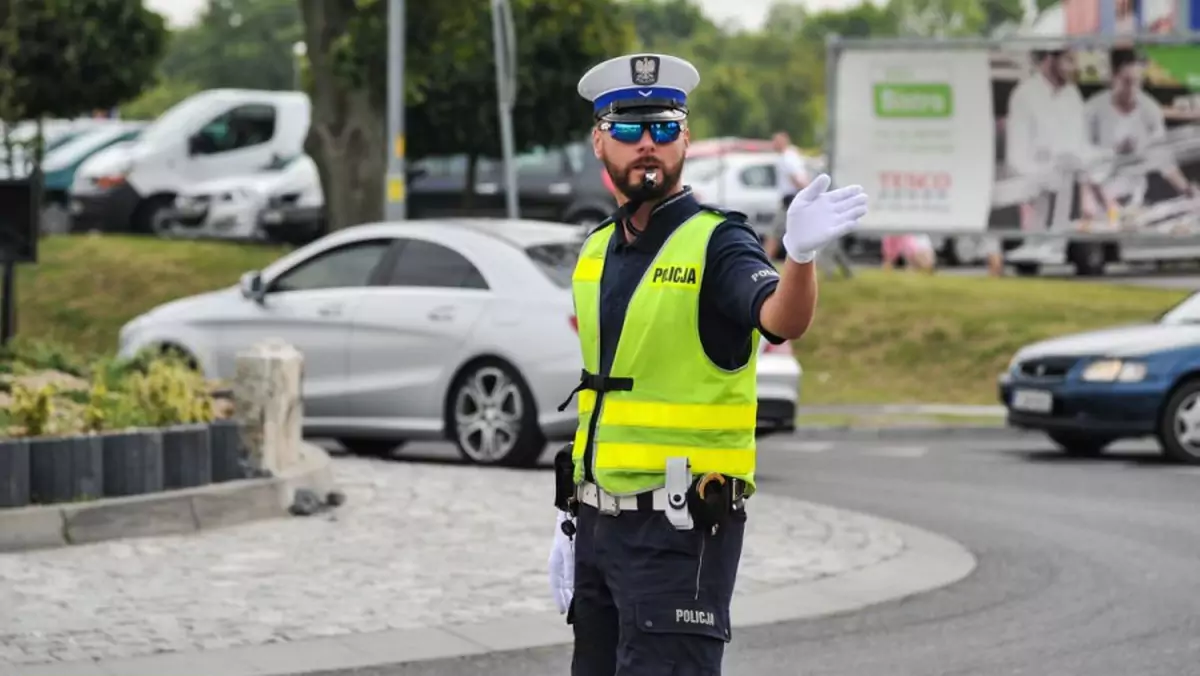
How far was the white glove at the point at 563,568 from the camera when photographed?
5.79 metres

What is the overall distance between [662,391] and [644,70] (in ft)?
2.32

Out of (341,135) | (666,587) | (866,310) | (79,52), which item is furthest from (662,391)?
(79,52)

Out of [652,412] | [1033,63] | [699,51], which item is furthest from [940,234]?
[699,51]

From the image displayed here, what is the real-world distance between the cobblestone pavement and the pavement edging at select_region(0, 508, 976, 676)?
13 cm

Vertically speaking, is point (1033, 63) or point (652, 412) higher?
point (1033, 63)

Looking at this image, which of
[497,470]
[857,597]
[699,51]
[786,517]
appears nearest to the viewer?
[857,597]

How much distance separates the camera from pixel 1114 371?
53.9 feet

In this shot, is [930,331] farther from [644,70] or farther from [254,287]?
[644,70]

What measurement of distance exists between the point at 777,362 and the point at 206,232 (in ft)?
64.8

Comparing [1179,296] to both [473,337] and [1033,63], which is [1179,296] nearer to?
[1033,63]

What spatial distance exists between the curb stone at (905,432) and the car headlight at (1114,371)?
2.86m

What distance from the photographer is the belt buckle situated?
5395mm

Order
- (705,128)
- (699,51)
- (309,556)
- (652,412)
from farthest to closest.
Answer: (699,51) < (705,128) < (309,556) < (652,412)

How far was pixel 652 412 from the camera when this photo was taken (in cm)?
536
